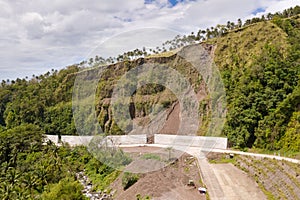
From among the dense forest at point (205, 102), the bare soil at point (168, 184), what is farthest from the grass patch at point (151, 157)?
the dense forest at point (205, 102)

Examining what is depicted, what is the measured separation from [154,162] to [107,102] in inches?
704

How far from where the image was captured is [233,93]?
26172 millimetres

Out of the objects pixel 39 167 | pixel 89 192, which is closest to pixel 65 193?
pixel 89 192

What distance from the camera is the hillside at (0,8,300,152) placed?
2230 cm

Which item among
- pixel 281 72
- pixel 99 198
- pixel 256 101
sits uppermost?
pixel 281 72

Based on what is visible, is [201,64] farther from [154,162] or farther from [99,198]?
[99,198]

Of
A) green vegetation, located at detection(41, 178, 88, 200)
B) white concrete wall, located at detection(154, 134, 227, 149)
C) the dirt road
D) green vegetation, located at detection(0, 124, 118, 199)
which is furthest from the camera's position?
white concrete wall, located at detection(154, 134, 227, 149)

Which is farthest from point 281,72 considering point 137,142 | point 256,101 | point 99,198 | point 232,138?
point 99,198

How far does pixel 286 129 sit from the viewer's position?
69.4ft

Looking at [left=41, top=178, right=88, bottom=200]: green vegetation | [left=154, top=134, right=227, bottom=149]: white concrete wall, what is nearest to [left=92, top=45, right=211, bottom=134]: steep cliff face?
[left=154, top=134, right=227, bottom=149]: white concrete wall

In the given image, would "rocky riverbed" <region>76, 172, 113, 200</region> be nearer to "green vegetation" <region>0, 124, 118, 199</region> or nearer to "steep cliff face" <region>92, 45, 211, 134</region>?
"green vegetation" <region>0, 124, 118, 199</region>

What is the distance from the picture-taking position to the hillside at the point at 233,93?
22.3 metres

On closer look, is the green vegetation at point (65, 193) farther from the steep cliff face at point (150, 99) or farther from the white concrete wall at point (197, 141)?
the steep cliff face at point (150, 99)

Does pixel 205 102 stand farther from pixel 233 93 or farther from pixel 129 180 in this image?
pixel 129 180
